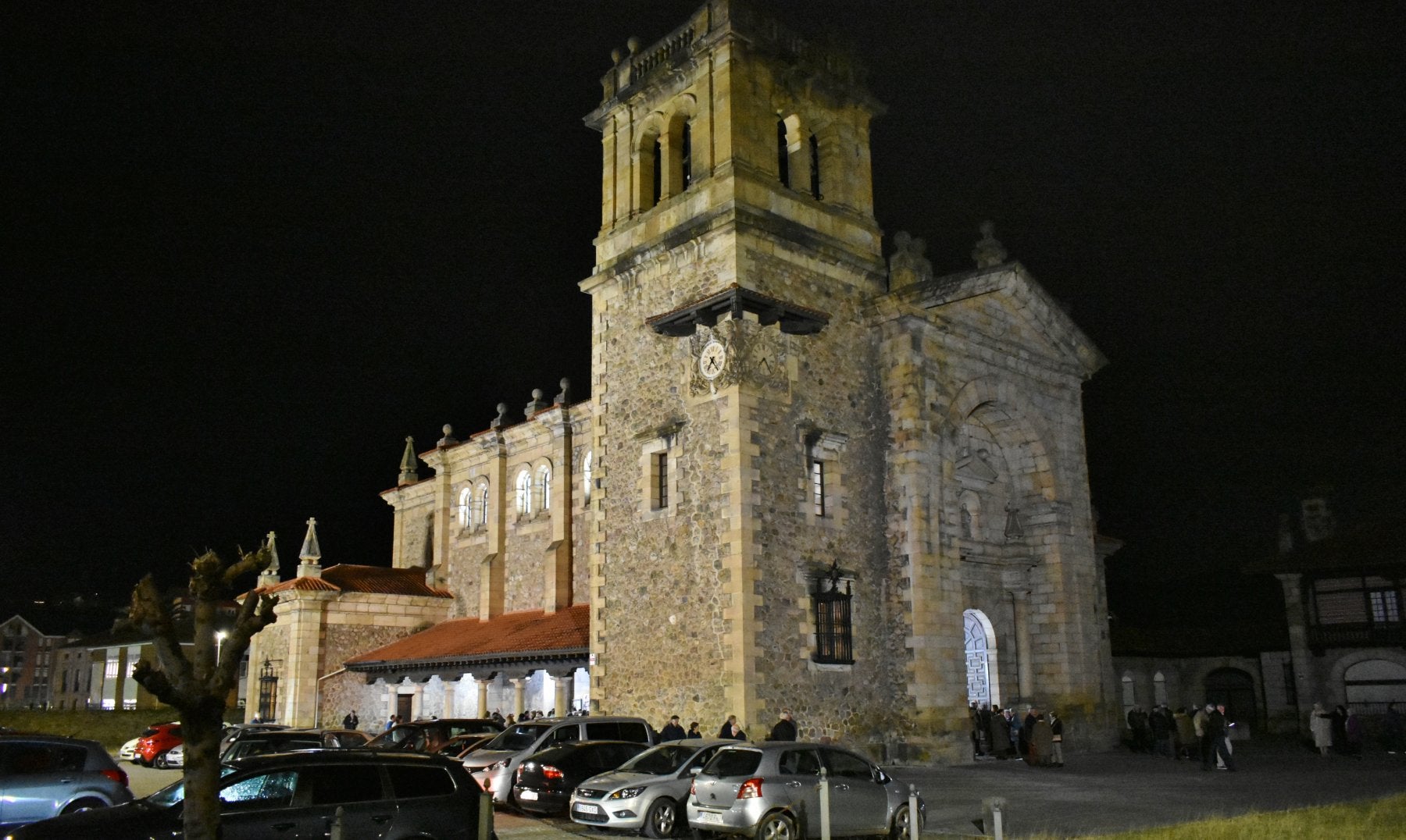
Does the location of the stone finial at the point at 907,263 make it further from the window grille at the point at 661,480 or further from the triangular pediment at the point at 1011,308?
the window grille at the point at 661,480

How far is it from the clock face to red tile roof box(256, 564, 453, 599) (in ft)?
64.5

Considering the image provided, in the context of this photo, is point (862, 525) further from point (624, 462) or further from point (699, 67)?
point (699, 67)

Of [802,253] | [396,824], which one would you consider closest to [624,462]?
[802,253]

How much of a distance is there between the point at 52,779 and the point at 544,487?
2274cm

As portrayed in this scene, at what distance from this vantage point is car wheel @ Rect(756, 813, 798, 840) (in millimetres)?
13828

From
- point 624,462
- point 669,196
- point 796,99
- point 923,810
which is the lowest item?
point 923,810

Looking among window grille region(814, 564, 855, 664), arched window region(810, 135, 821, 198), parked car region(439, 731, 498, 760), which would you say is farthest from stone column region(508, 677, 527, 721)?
arched window region(810, 135, 821, 198)

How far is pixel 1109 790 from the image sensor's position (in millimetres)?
19984

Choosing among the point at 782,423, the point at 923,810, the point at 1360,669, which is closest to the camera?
the point at 923,810

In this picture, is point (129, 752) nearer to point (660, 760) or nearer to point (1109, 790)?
point (660, 760)

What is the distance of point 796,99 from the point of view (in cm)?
2712

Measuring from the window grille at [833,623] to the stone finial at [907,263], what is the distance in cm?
711

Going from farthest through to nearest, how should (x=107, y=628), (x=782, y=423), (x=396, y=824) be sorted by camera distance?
1. (x=107, y=628)
2. (x=782, y=423)
3. (x=396, y=824)

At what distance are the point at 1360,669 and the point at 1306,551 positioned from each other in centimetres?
394
